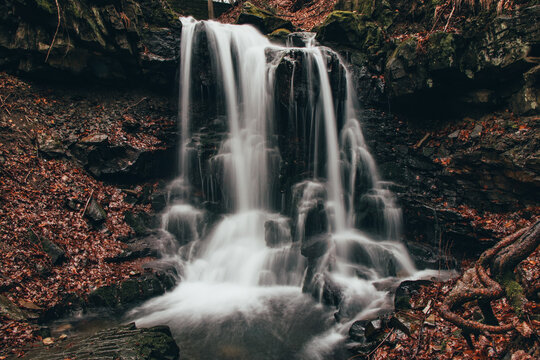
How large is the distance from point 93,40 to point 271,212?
30.0 ft

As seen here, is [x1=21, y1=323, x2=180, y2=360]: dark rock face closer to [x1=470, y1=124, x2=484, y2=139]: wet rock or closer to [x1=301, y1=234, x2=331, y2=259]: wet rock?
[x1=301, y1=234, x2=331, y2=259]: wet rock

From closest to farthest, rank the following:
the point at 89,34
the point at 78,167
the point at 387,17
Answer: the point at 78,167 < the point at 89,34 < the point at 387,17

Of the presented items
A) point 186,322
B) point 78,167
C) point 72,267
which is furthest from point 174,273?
point 78,167

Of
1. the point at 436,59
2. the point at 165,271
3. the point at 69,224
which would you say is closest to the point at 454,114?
the point at 436,59

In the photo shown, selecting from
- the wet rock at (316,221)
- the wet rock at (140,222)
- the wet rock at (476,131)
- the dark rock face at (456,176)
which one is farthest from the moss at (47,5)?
the wet rock at (476,131)

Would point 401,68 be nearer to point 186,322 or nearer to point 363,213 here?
point 363,213

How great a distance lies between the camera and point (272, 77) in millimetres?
12070

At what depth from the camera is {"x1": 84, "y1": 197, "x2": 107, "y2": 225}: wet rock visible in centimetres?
849

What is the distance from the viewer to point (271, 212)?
1177 cm

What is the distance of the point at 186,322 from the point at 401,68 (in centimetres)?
1153

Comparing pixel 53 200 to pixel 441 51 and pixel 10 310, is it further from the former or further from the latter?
pixel 441 51

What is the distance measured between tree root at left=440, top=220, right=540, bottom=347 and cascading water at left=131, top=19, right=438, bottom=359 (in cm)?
317

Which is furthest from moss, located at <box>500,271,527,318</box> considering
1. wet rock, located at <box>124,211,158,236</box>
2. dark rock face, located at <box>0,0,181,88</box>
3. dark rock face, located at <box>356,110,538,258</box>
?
dark rock face, located at <box>0,0,181,88</box>

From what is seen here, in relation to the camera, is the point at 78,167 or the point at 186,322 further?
→ the point at 78,167
